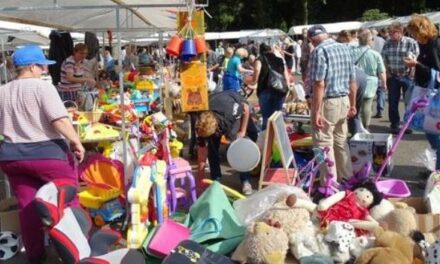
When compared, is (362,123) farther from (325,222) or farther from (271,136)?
(325,222)

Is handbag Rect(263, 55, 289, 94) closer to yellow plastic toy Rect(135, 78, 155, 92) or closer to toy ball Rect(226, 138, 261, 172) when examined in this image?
toy ball Rect(226, 138, 261, 172)

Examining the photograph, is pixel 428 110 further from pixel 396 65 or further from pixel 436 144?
pixel 396 65

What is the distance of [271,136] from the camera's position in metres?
5.80

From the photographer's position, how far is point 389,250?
12.3 ft

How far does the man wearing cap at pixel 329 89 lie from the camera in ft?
17.7

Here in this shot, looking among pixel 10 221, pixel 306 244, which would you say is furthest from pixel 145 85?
pixel 306 244

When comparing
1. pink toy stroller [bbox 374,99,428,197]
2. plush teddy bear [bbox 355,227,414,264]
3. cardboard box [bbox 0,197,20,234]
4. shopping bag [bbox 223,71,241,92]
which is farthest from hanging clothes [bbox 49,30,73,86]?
plush teddy bear [bbox 355,227,414,264]

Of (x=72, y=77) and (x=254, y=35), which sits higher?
(x=254, y=35)

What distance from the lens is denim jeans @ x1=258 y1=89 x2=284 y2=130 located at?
775 cm

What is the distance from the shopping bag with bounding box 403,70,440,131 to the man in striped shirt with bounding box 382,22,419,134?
2.52 m

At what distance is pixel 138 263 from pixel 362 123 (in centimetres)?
537

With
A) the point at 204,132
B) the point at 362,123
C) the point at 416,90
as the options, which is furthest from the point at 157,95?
the point at 416,90

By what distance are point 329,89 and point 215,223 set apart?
5.86 ft

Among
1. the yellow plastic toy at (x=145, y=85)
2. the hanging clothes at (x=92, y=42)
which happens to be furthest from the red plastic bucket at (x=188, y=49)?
the hanging clothes at (x=92, y=42)
